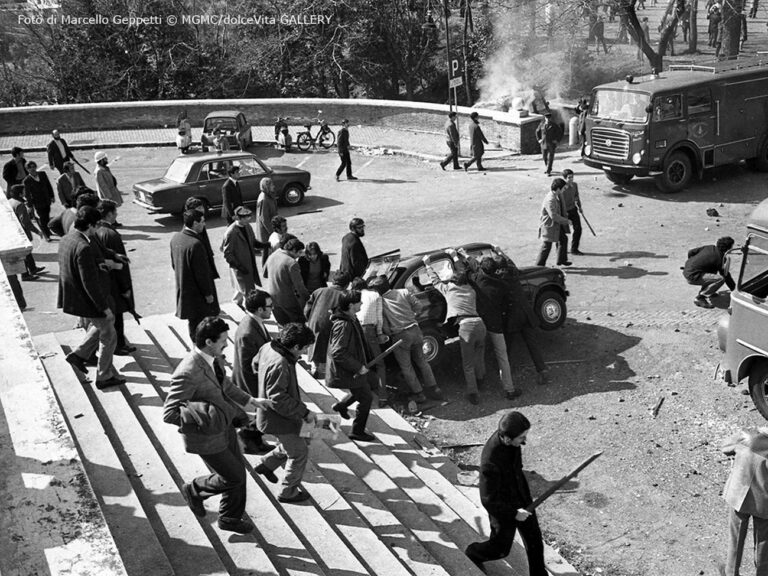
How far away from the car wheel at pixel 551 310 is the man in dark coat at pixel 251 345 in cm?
485

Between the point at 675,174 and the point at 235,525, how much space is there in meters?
15.0

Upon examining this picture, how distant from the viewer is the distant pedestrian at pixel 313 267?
11.7 m

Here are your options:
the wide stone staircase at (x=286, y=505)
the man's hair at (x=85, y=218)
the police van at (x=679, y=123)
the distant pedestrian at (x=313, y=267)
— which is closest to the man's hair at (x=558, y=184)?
the distant pedestrian at (x=313, y=267)

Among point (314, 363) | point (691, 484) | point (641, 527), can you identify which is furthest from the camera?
point (314, 363)

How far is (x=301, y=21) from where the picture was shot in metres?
34.7

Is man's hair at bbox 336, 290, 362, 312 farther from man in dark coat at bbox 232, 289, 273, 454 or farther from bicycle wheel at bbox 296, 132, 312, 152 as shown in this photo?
bicycle wheel at bbox 296, 132, 312, 152

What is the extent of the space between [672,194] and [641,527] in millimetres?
12258

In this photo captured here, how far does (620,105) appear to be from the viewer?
19469 mm

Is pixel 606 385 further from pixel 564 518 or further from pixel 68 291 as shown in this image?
pixel 68 291

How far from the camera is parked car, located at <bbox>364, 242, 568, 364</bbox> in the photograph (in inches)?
445

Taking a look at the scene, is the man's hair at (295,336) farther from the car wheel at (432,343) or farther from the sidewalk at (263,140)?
the sidewalk at (263,140)

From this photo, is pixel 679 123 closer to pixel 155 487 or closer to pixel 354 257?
pixel 354 257

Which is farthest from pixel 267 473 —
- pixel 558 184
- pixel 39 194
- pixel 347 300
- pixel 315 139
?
pixel 315 139

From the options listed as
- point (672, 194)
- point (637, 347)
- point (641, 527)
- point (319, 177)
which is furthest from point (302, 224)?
point (641, 527)
